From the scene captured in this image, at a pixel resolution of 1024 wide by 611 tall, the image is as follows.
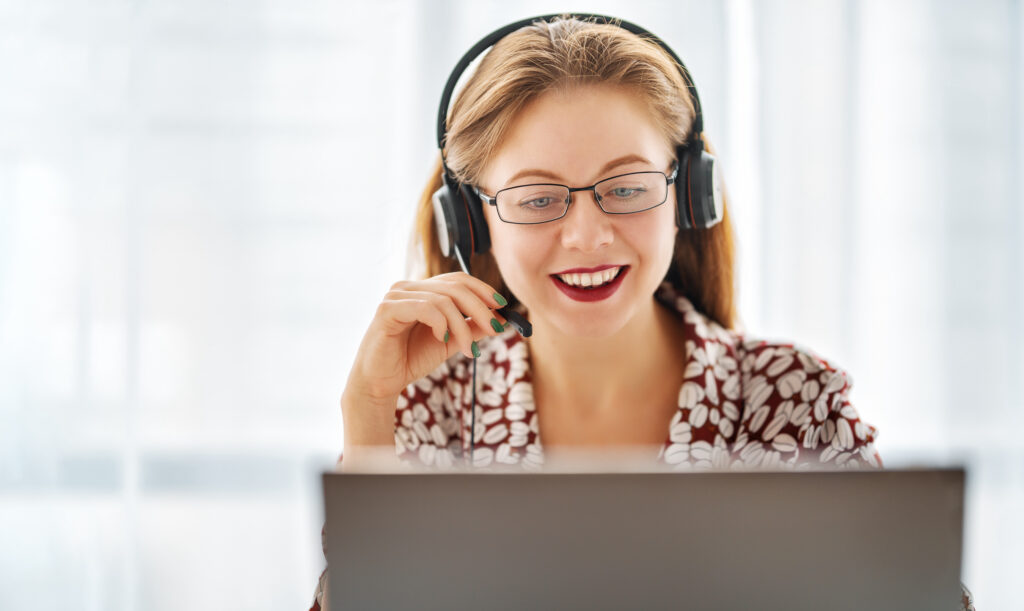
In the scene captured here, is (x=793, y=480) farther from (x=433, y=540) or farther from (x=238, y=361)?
(x=238, y=361)

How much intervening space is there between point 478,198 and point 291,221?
1.00 meters

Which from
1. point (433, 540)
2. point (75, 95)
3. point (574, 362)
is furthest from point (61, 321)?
point (433, 540)

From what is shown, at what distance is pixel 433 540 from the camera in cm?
48

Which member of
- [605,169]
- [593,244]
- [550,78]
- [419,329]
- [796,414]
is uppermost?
[550,78]

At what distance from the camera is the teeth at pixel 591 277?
108 centimetres

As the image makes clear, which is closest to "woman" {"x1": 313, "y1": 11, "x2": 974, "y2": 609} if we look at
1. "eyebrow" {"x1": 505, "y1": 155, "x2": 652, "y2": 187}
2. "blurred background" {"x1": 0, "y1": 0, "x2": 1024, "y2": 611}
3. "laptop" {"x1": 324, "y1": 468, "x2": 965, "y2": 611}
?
"eyebrow" {"x1": 505, "y1": 155, "x2": 652, "y2": 187}

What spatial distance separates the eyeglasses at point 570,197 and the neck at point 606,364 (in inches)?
9.3

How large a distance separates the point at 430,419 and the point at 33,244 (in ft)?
4.55

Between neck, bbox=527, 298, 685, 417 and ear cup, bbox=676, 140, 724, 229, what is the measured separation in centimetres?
20

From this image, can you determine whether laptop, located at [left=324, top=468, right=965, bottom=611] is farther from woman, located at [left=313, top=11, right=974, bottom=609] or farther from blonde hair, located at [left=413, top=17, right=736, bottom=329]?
blonde hair, located at [left=413, top=17, right=736, bottom=329]

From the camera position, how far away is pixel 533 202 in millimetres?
1062

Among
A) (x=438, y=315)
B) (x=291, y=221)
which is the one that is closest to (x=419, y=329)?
(x=438, y=315)

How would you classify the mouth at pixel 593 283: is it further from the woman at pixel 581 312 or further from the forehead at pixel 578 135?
the forehead at pixel 578 135

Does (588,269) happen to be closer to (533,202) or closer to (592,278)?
(592,278)
